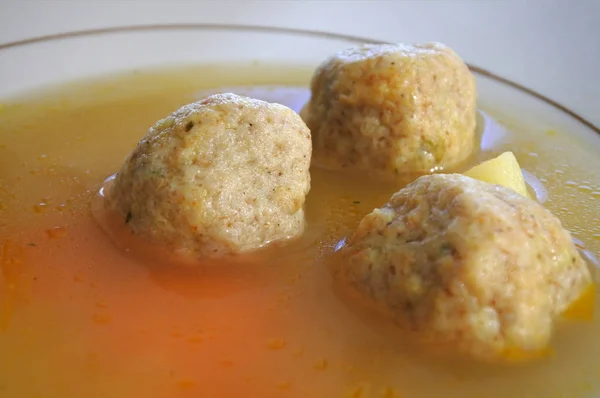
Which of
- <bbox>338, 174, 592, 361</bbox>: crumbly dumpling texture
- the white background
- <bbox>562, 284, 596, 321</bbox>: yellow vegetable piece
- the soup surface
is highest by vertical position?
the white background

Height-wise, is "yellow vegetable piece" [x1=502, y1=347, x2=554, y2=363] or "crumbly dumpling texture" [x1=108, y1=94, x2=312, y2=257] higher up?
"crumbly dumpling texture" [x1=108, y1=94, x2=312, y2=257]

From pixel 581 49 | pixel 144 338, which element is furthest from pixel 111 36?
pixel 581 49

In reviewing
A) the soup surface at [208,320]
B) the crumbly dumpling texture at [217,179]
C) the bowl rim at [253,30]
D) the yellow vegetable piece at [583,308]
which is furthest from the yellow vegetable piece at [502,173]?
the bowl rim at [253,30]

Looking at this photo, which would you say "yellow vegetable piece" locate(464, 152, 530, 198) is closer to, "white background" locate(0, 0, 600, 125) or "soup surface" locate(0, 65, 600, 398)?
"soup surface" locate(0, 65, 600, 398)

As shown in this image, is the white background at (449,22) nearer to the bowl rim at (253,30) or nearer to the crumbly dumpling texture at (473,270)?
the bowl rim at (253,30)

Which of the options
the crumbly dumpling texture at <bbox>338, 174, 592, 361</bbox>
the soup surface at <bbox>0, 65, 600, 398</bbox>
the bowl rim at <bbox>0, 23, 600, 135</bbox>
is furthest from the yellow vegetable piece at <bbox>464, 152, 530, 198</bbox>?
the bowl rim at <bbox>0, 23, 600, 135</bbox>

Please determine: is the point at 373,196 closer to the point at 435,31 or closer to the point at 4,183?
the point at 4,183
